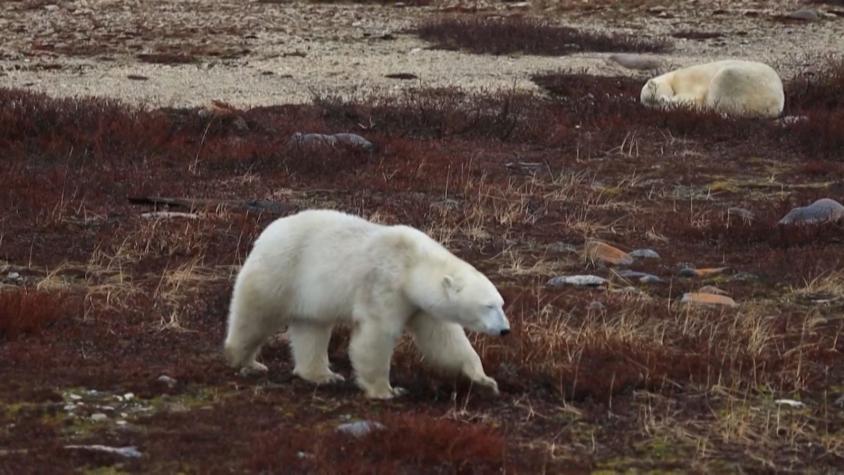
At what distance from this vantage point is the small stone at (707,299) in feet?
24.9

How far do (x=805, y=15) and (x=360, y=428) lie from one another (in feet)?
86.0

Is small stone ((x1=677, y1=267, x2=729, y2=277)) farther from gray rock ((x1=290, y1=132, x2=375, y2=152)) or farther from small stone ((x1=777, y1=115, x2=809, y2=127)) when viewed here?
small stone ((x1=777, y1=115, x2=809, y2=127))

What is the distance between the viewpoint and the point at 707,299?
7.66m

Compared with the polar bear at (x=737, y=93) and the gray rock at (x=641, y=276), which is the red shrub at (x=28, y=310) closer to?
the gray rock at (x=641, y=276)

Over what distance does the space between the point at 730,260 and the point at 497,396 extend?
392 centimetres

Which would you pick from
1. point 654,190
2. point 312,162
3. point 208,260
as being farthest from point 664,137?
point 208,260

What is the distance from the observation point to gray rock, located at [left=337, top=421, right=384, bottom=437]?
4.88 m

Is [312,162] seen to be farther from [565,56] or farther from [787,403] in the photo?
[565,56]

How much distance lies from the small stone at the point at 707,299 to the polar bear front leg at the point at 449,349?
2.32 m

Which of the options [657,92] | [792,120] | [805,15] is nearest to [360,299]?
[792,120]

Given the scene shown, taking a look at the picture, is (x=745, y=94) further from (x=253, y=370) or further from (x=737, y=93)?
(x=253, y=370)

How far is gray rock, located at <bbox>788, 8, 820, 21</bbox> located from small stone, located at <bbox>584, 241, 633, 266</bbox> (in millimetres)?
21527

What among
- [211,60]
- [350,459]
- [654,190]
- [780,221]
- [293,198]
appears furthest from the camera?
[211,60]

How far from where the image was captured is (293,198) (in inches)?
430
